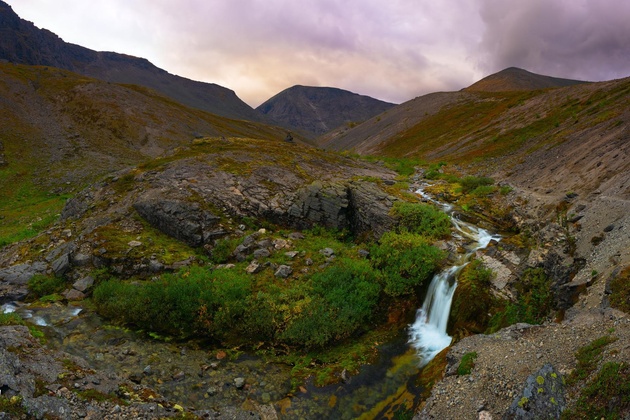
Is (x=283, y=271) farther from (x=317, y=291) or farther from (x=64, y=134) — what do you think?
(x=64, y=134)

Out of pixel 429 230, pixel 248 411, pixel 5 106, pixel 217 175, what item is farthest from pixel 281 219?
pixel 5 106

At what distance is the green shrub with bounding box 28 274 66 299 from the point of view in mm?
18359

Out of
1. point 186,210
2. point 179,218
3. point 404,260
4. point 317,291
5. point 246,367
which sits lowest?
point 246,367

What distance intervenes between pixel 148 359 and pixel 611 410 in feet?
47.8

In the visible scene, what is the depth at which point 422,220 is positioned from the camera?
72.0 ft

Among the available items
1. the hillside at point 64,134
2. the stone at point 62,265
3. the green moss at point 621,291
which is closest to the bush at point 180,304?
the stone at point 62,265

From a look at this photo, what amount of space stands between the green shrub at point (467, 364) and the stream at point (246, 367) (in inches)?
78.6

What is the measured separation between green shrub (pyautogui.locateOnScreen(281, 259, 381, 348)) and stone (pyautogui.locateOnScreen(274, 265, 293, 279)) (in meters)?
1.47

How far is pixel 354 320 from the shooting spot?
1578cm

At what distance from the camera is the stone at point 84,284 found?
18453 millimetres

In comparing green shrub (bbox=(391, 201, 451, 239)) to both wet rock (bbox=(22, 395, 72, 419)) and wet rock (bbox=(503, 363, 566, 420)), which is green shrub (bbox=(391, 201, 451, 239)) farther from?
wet rock (bbox=(22, 395, 72, 419))

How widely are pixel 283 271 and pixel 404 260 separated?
21.4ft

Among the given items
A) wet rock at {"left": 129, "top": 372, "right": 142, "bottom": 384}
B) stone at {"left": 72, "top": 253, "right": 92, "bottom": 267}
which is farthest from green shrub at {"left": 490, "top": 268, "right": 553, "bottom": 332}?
stone at {"left": 72, "top": 253, "right": 92, "bottom": 267}

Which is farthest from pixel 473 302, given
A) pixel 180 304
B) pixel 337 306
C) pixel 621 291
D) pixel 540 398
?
pixel 180 304
